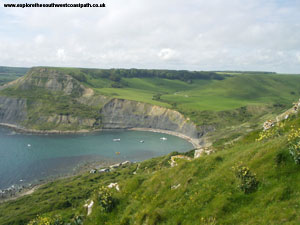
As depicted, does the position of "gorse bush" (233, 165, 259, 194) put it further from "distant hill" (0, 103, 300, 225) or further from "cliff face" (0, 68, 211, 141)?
"cliff face" (0, 68, 211, 141)

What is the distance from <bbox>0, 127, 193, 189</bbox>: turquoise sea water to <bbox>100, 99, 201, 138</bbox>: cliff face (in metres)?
9.62

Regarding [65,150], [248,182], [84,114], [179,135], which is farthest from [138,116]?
[248,182]

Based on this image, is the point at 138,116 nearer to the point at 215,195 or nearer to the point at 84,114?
the point at 84,114

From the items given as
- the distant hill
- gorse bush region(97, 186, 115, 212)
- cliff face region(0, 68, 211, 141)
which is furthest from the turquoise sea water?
the distant hill

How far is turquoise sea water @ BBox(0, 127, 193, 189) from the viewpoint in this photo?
93.0 metres

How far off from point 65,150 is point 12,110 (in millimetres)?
81231

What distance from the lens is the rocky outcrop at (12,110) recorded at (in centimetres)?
17162

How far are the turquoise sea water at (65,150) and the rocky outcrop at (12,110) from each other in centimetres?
1306

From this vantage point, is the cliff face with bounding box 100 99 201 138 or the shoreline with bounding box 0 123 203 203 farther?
the cliff face with bounding box 100 99 201 138

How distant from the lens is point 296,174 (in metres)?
15.6

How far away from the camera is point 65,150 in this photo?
120 metres

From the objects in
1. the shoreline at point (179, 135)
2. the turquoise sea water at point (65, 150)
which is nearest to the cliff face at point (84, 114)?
the shoreline at point (179, 135)

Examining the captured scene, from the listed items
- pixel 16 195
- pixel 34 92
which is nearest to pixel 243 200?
pixel 16 195

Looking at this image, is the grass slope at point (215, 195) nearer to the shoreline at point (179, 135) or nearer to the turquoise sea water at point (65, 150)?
the turquoise sea water at point (65, 150)
